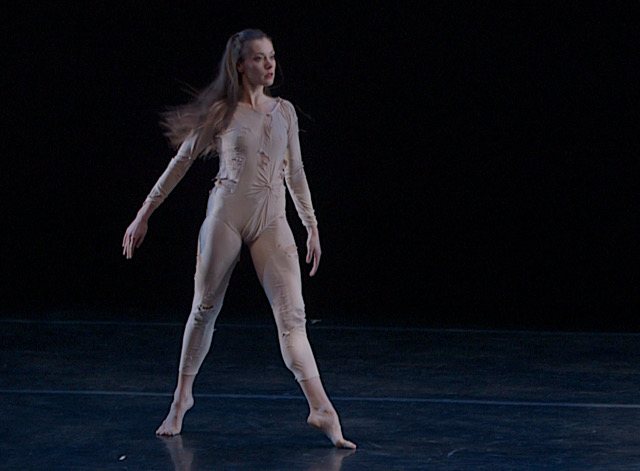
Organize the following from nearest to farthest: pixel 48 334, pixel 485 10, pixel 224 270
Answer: pixel 224 270 → pixel 48 334 → pixel 485 10

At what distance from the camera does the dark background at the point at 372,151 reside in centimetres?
710

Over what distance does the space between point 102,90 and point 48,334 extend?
1.97 metres

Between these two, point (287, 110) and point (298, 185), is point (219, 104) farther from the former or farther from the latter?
point (298, 185)

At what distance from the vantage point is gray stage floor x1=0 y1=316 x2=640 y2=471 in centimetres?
332

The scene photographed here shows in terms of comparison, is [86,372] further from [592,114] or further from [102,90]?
[592,114]

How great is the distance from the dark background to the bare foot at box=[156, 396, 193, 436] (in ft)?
11.0

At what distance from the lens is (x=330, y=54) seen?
716 centimetres

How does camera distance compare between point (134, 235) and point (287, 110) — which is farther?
point (287, 110)

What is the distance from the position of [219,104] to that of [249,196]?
11.1 inches

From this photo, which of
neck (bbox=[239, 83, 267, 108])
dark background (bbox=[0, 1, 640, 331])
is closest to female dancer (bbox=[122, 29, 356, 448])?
neck (bbox=[239, 83, 267, 108])

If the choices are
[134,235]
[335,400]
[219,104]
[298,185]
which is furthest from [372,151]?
[134,235]

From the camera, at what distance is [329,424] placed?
3.40m

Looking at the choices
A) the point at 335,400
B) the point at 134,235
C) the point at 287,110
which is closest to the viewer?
the point at 134,235

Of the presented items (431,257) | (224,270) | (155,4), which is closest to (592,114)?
(431,257)
